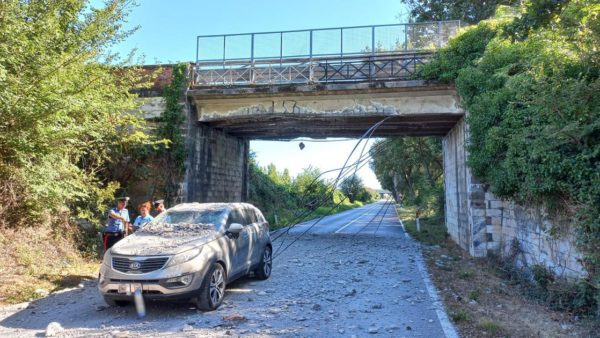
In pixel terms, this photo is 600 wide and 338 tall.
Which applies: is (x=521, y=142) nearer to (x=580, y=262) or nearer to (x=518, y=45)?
(x=580, y=262)

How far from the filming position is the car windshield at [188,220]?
25.3 feet

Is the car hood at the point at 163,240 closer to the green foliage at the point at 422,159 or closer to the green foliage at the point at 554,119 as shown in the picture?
the green foliage at the point at 554,119

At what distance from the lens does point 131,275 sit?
638 cm

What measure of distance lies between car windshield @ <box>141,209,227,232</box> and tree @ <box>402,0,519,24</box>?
1834cm

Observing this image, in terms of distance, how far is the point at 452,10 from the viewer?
75.2ft

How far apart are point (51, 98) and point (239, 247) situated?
16.4 ft

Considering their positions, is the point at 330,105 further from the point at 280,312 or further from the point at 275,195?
the point at 275,195

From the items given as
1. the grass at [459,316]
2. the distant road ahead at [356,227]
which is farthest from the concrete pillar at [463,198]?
the grass at [459,316]

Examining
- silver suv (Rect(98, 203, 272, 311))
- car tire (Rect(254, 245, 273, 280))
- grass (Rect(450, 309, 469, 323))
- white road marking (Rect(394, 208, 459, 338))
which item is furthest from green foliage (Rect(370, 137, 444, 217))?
grass (Rect(450, 309, 469, 323))

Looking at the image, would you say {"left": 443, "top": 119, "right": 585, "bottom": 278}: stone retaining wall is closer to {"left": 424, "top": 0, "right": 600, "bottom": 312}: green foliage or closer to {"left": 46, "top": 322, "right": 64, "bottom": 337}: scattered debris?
{"left": 424, "top": 0, "right": 600, "bottom": 312}: green foliage

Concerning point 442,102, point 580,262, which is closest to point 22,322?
point 580,262

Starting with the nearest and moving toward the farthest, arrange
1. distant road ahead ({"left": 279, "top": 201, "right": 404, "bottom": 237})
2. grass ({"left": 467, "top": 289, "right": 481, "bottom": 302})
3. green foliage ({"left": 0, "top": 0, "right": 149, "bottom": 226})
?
grass ({"left": 467, "top": 289, "right": 481, "bottom": 302}), green foliage ({"left": 0, "top": 0, "right": 149, "bottom": 226}), distant road ahead ({"left": 279, "top": 201, "right": 404, "bottom": 237})

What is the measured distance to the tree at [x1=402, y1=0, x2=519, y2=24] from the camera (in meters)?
21.6

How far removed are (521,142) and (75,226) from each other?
1135 centimetres
